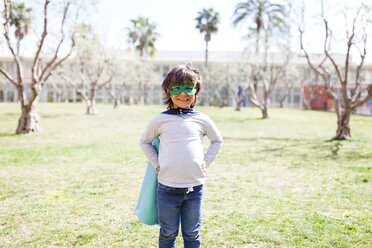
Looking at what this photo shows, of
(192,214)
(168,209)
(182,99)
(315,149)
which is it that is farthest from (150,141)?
(315,149)

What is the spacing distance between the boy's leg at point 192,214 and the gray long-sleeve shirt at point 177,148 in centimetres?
11

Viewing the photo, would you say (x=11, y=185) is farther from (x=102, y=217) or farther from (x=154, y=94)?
(x=154, y=94)

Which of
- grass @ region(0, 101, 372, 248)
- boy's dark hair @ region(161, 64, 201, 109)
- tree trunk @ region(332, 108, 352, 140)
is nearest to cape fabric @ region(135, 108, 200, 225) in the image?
boy's dark hair @ region(161, 64, 201, 109)

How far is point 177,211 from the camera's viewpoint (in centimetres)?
274

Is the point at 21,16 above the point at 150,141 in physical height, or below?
above

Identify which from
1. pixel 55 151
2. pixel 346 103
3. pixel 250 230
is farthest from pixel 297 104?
pixel 250 230

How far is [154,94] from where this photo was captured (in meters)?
55.6

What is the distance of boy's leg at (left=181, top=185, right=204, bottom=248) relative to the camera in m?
2.76

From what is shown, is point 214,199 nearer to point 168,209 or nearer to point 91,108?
point 168,209

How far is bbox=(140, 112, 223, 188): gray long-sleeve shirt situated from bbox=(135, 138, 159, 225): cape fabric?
0.46ft

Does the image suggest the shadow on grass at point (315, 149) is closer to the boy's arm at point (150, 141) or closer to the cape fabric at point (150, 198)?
the cape fabric at point (150, 198)

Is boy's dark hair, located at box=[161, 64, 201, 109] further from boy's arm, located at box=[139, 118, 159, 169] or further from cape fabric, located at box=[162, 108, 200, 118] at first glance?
boy's arm, located at box=[139, 118, 159, 169]

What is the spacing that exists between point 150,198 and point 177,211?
34 cm

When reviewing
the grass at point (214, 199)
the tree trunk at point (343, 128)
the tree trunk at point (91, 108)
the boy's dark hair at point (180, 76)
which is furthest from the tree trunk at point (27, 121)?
the tree trunk at point (91, 108)
